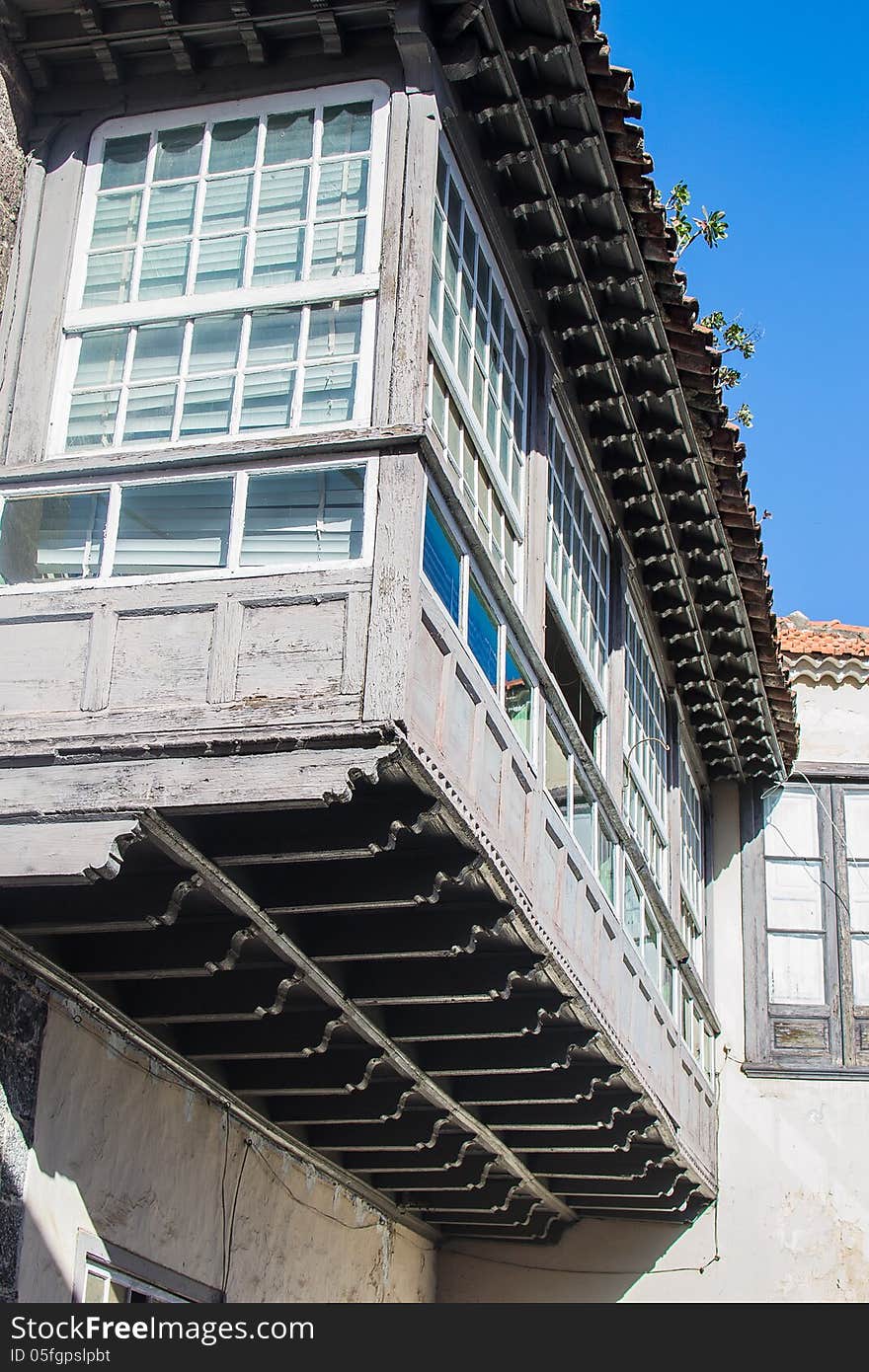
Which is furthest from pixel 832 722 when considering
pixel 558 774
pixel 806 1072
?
pixel 558 774

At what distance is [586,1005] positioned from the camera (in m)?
8.77

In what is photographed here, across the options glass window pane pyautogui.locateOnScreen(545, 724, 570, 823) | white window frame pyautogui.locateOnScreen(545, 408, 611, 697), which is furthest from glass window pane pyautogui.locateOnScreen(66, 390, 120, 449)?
→ glass window pane pyautogui.locateOnScreen(545, 724, 570, 823)

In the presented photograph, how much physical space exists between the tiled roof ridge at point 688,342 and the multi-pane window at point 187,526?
8.57ft

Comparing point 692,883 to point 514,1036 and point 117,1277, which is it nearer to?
point 514,1036

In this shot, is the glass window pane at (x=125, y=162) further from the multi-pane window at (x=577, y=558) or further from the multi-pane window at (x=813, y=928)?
the multi-pane window at (x=813, y=928)

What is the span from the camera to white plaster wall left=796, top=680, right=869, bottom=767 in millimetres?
15008

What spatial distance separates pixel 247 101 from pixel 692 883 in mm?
7897

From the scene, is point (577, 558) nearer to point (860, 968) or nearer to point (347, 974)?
point (347, 974)

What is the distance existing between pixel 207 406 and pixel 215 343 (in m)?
0.31

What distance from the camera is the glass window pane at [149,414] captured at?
717 centimetres

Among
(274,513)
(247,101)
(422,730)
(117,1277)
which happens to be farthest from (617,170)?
(117,1277)

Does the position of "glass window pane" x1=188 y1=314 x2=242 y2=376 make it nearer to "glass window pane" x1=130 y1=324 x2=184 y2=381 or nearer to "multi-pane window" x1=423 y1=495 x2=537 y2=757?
"glass window pane" x1=130 y1=324 x2=184 y2=381

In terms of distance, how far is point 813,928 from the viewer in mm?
14367

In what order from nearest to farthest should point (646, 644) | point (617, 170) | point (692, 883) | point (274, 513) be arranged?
point (274, 513) → point (617, 170) → point (646, 644) → point (692, 883)
